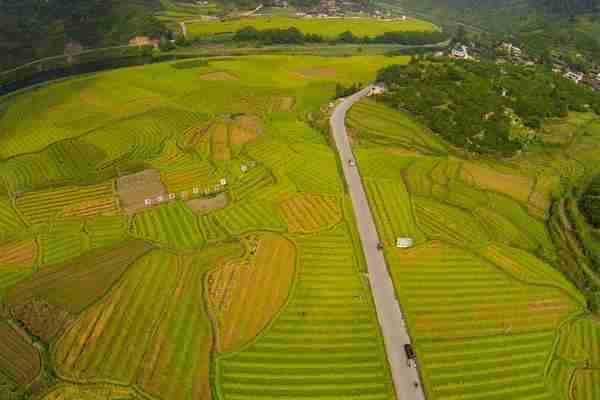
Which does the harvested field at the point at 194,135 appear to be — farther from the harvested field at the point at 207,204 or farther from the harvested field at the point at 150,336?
the harvested field at the point at 150,336

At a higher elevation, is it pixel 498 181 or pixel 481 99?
pixel 481 99

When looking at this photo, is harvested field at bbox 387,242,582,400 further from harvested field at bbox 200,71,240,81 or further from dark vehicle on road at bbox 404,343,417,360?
harvested field at bbox 200,71,240,81

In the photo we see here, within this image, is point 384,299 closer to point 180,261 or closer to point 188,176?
point 180,261

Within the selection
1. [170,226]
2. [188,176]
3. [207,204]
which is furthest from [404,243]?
[188,176]

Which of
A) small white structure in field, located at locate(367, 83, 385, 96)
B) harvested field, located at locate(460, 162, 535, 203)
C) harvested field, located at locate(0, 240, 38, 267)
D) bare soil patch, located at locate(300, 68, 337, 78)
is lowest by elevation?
harvested field, located at locate(460, 162, 535, 203)

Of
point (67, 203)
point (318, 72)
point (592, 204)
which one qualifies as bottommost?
point (592, 204)

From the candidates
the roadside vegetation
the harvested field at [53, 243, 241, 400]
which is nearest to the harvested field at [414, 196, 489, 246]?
the roadside vegetation
